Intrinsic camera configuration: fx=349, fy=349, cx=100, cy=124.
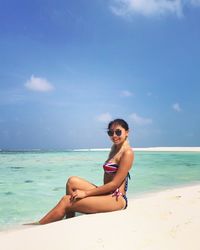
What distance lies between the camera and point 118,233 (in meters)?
3.42

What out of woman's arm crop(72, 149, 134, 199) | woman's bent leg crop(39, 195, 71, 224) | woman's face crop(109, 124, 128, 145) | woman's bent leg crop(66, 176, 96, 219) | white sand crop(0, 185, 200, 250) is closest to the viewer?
white sand crop(0, 185, 200, 250)

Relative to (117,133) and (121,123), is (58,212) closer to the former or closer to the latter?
(117,133)

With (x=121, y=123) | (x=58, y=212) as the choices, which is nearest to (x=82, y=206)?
(x=58, y=212)

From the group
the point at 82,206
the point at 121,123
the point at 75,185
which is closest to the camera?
the point at 82,206

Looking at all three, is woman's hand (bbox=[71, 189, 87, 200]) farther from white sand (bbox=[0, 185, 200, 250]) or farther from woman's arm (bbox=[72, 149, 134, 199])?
white sand (bbox=[0, 185, 200, 250])

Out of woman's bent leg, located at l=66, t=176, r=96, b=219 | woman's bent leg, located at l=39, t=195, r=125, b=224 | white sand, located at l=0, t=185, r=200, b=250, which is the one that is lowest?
white sand, located at l=0, t=185, r=200, b=250

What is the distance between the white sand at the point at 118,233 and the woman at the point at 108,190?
259mm

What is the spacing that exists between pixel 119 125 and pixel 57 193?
507 cm

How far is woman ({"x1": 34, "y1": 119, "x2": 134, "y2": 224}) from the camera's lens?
4.43 m

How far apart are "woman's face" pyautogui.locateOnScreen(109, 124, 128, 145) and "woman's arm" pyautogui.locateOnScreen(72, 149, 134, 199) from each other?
0.24 m

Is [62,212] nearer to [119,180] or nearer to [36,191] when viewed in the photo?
[119,180]

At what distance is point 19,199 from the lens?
8352 mm

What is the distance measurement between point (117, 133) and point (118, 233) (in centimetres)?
168

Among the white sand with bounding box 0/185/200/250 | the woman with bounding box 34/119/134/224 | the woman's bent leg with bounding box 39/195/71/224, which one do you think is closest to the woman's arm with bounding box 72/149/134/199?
the woman with bounding box 34/119/134/224
